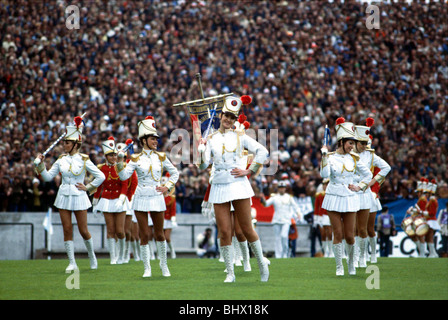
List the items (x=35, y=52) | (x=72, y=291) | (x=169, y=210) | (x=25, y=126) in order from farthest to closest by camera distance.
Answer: (x=35, y=52) → (x=25, y=126) → (x=169, y=210) → (x=72, y=291)

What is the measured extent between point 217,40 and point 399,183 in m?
10.5

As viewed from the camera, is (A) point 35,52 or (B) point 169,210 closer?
(B) point 169,210

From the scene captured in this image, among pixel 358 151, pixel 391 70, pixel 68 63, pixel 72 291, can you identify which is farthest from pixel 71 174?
pixel 391 70

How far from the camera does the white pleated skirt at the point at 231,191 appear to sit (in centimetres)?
1042

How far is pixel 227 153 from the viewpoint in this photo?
418 inches

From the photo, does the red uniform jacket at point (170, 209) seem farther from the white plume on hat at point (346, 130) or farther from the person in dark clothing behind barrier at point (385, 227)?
the white plume on hat at point (346, 130)

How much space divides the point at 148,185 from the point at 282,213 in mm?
10411

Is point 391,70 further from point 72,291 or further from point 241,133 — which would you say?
point 72,291

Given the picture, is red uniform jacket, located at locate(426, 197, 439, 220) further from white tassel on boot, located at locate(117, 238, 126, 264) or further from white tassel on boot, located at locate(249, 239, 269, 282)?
white tassel on boot, located at locate(249, 239, 269, 282)

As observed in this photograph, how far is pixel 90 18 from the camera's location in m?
29.9

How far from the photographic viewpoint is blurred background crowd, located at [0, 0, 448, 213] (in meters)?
25.0

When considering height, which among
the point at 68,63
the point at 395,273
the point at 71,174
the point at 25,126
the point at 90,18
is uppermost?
the point at 90,18

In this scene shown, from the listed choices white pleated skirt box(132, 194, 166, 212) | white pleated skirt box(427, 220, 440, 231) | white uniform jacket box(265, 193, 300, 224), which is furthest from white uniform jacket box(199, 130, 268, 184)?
white pleated skirt box(427, 220, 440, 231)

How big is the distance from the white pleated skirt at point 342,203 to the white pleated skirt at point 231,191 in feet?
6.72
